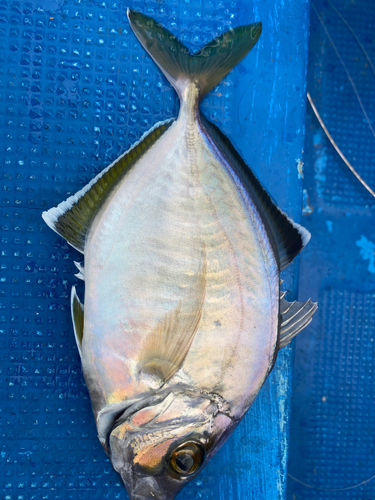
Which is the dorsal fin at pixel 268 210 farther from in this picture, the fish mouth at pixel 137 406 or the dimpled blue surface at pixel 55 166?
the fish mouth at pixel 137 406

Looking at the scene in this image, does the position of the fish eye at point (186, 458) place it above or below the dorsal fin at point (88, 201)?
below

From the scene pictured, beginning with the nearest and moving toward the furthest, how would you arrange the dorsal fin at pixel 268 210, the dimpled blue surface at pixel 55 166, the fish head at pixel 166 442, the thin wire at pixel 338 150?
the fish head at pixel 166 442
the dorsal fin at pixel 268 210
the dimpled blue surface at pixel 55 166
the thin wire at pixel 338 150

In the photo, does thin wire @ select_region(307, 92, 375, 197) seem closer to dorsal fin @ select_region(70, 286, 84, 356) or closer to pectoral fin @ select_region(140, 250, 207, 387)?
pectoral fin @ select_region(140, 250, 207, 387)

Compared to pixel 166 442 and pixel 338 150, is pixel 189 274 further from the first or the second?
pixel 338 150

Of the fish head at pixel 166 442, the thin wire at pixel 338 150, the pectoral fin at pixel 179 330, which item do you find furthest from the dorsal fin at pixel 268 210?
the thin wire at pixel 338 150

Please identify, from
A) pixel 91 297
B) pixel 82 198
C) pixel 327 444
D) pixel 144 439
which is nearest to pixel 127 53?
pixel 82 198

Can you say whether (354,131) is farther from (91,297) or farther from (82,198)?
(91,297)
